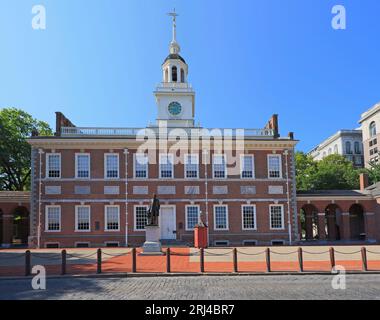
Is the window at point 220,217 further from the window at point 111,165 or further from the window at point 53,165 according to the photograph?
the window at point 53,165

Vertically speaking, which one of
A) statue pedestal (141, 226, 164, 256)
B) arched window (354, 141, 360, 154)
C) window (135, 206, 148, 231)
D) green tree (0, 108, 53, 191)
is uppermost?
arched window (354, 141, 360, 154)

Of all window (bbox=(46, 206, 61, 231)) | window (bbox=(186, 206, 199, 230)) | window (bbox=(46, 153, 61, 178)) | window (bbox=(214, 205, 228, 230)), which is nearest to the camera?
window (bbox=(46, 206, 61, 231))

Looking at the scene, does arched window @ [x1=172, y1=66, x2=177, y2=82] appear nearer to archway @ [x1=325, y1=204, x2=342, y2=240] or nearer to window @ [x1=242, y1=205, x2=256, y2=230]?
window @ [x1=242, y1=205, x2=256, y2=230]

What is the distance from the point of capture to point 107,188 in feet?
101

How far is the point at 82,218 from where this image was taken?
99.8ft

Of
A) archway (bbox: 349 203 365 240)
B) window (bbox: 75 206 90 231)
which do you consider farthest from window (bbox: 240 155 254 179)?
window (bbox: 75 206 90 231)

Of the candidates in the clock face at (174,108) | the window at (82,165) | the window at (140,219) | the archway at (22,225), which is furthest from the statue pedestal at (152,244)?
the archway at (22,225)

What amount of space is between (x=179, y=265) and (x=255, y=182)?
1597 cm

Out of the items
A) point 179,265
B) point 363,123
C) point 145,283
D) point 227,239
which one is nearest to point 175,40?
point 227,239

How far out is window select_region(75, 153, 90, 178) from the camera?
31.0 meters

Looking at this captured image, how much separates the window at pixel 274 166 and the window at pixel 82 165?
48.4ft

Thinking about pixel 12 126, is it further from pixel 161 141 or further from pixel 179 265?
pixel 179 265

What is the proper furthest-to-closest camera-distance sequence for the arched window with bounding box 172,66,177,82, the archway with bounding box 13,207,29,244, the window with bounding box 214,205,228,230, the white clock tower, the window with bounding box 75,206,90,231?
the arched window with bounding box 172,66,177,82, the white clock tower, the archway with bounding box 13,207,29,244, the window with bounding box 214,205,228,230, the window with bounding box 75,206,90,231

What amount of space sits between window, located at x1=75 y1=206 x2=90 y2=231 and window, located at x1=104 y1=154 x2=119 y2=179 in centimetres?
308
